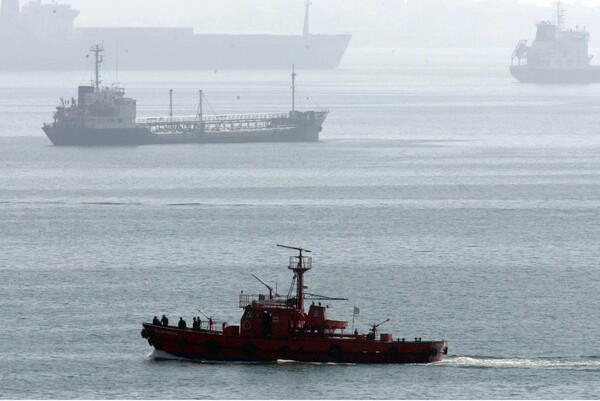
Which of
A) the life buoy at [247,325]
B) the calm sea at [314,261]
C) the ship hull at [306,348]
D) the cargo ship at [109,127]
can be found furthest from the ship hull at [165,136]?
the life buoy at [247,325]

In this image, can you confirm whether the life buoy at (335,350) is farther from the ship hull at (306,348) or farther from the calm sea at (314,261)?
the calm sea at (314,261)

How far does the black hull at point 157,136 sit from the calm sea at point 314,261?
406 cm

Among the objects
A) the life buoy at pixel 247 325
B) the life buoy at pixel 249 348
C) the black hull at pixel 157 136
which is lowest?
the life buoy at pixel 249 348

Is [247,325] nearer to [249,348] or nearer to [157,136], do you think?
[249,348]

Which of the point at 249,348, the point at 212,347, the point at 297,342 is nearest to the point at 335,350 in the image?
the point at 297,342

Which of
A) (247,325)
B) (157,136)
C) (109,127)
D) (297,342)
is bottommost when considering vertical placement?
(297,342)

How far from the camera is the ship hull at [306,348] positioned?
199 feet

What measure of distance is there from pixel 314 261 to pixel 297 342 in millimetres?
26417

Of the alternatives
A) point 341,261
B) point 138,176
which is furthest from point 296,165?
point 341,261

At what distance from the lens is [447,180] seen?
134750mm

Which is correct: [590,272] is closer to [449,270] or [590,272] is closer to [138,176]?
[449,270]

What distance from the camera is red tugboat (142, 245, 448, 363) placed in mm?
60719

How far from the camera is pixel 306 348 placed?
61031mm

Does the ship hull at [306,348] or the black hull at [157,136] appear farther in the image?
the black hull at [157,136]
